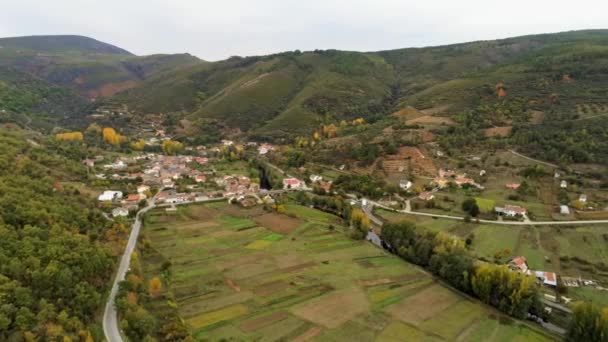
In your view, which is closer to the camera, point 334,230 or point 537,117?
point 334,230

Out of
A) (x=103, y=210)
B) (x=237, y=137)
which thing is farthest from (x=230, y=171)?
(x=237, y=137)

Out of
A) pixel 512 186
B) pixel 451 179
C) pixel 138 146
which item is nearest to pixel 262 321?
pixel 451 179

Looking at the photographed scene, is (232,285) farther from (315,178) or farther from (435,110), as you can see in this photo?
(435,110)

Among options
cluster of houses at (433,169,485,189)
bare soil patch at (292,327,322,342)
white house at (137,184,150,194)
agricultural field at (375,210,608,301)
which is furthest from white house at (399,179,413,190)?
white house at (137,184,150,194)

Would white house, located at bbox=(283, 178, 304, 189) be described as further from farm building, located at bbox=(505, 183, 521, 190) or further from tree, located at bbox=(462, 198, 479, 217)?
farm building, located at bbox=(505, 183, 521, 190)

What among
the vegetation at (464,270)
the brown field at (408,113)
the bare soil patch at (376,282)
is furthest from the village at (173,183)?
the brown field at (408,113)
